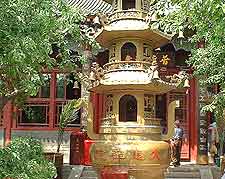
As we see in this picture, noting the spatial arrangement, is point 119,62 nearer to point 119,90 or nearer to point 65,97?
point 119,90

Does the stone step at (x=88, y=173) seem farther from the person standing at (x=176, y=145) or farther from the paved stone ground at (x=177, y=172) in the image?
the person standing at (x=176, y=145)

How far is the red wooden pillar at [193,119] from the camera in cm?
1241

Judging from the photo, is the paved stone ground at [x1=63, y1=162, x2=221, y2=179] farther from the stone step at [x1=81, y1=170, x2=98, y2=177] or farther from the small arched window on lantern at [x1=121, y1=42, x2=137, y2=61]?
the small arched window on lantern at [x1=121, y1=42, x2=137, y2=61]

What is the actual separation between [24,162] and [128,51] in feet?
14.3

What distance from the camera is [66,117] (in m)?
10.6

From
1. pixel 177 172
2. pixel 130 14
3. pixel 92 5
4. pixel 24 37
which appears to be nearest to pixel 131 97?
pixel 130 14

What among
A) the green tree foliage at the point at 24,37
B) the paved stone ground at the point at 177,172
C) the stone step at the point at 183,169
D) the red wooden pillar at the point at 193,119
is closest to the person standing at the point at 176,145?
the paved stone ground at the point at 177,172

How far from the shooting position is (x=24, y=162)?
5184mm

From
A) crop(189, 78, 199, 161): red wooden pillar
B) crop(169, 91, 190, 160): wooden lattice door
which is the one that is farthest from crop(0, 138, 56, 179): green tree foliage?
crop(169, 91, 190, 160): wooden lattice door

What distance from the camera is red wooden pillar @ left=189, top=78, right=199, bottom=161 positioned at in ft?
40.7

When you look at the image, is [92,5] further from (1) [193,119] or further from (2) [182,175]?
(2) [182,175]

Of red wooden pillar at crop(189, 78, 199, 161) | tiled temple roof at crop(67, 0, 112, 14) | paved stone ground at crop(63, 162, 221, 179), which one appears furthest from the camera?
tiled temple roof at crop(67, 0, 112, 14)

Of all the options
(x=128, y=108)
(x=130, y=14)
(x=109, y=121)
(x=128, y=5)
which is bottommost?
(x=109, y=121)

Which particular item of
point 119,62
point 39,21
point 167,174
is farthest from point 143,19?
point 39,21
